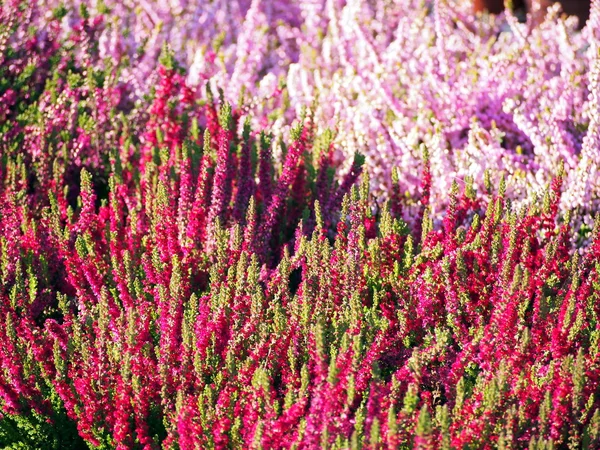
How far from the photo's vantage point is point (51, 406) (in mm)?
2785

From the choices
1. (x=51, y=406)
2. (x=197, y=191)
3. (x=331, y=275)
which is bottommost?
(x=51, y=406)

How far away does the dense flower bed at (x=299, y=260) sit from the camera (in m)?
2.37

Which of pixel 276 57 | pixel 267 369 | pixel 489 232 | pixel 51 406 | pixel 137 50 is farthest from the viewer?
pixel 276 57

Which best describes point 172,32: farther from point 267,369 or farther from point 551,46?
point 267,369

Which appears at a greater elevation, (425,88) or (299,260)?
(425,88)

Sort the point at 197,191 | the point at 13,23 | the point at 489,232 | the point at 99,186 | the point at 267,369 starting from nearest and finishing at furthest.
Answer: the point at 267,369
the point at 489,232
the point at 197,191
the point at 99,186
the point at 13,23

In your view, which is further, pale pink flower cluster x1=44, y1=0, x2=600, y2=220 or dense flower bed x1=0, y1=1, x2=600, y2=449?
pale pink flower cluster x1=44, y1=0, x2=600, y2=220

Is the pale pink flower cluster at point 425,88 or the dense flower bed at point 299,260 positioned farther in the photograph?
the pale pink flower cluster at point 425,88

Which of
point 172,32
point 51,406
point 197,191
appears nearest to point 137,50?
point 172,32

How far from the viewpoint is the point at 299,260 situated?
118 inches

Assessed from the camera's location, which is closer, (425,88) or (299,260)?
(299,260)

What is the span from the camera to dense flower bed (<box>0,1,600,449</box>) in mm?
2373

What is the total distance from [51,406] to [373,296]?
126 centimetres

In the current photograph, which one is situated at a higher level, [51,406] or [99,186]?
[99,186]
